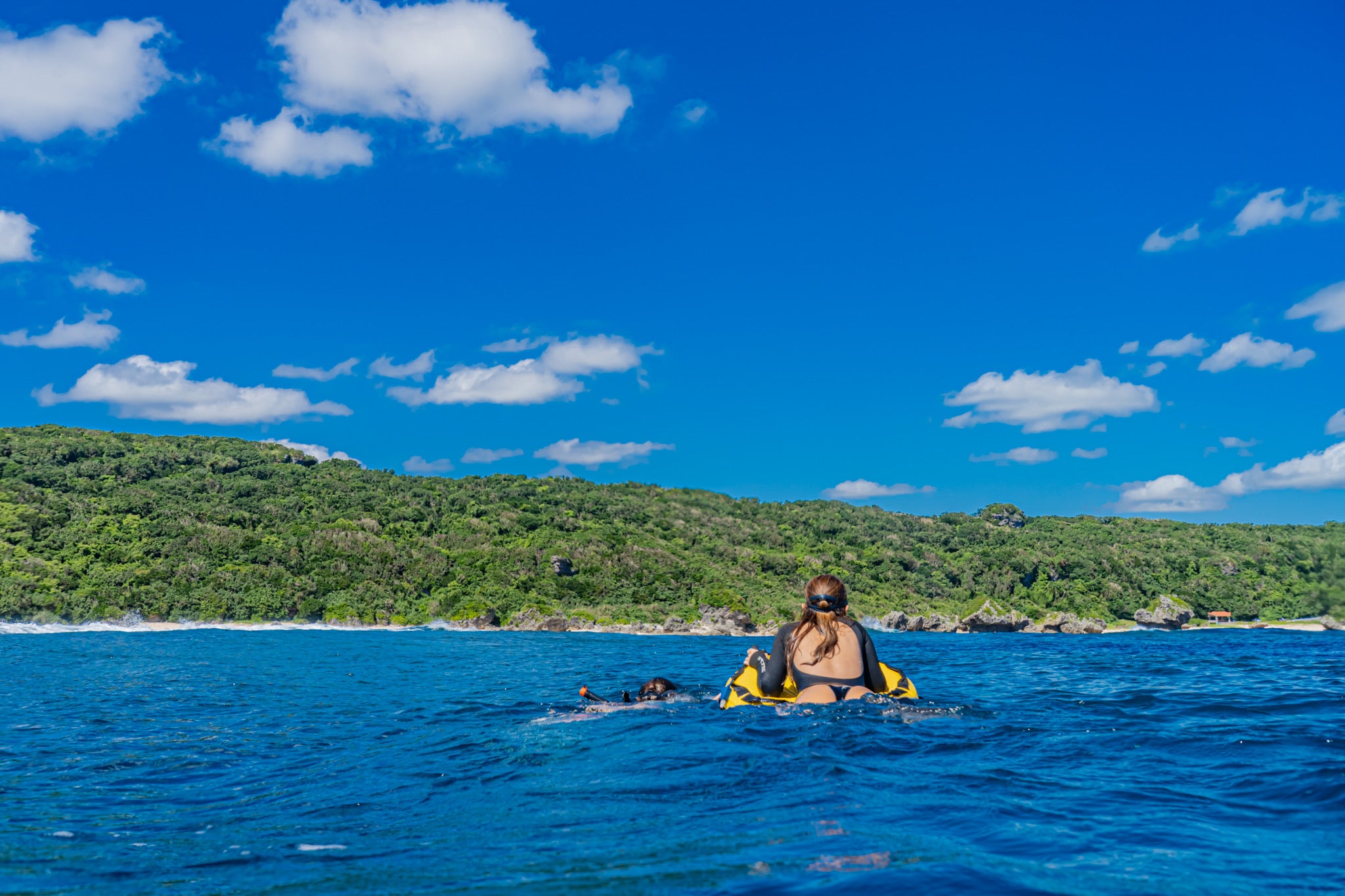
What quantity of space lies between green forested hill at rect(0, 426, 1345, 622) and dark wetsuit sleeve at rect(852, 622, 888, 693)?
44955 millimetres

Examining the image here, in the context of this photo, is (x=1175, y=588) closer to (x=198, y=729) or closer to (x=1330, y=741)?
(x=1330, y=741)

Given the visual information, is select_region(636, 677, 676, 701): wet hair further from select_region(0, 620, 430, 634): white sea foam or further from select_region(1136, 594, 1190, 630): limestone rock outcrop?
select_region(1136, 594, 1190, 630): limestone rock outcrop

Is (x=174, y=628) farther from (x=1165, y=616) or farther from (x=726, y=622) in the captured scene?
(x=1165, y=616)

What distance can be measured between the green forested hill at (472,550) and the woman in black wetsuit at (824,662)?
45.3m

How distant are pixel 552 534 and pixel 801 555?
23713 mm

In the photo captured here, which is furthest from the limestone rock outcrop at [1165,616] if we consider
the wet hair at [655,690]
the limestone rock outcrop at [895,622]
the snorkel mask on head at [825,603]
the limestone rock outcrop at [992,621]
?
the snorkel mask on head at [825,603]

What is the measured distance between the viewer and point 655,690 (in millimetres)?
13789

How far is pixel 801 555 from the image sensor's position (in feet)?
250

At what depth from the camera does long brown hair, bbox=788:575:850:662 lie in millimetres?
10648

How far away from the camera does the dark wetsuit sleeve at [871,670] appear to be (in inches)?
436

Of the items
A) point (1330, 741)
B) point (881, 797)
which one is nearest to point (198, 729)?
point (881, 797)

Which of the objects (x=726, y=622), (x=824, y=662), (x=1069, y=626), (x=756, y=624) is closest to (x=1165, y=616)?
(x=1069, y=626)

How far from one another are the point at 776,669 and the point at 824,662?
2.20 ft

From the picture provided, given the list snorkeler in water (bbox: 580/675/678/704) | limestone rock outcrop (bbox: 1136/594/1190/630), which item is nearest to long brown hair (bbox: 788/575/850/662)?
snorkeler in water (bbox: 580/675/678/704)
